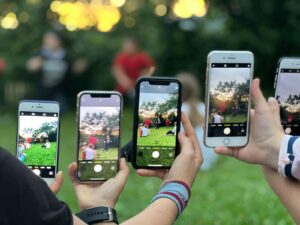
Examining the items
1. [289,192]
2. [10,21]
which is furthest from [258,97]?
[10,21]

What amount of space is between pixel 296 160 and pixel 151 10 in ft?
39.6

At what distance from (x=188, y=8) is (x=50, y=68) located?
403 centimetres

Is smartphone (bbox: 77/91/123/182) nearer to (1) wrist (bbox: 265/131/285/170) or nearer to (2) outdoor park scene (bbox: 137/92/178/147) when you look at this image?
(2) outdoor park scene (bbox: 137/92/178/147)

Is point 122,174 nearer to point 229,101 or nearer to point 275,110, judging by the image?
point 229,101

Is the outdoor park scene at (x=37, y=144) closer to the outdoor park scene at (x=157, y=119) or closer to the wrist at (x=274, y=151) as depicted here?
the outdoor park scene at (x=157, y=119)

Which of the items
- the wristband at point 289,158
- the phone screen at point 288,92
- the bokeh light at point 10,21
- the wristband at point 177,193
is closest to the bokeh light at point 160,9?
the bokeh light at point 10,21

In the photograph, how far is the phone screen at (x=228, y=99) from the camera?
2.23 metres

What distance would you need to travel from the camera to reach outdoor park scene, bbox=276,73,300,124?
2334 mm

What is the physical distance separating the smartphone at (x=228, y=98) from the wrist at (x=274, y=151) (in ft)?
0.33

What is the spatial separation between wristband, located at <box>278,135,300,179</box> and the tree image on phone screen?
564mm

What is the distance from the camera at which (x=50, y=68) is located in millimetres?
10781

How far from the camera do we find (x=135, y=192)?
623cm

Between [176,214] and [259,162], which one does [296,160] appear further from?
[176,214]

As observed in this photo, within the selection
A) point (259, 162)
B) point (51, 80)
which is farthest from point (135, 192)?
point (51, 80)
